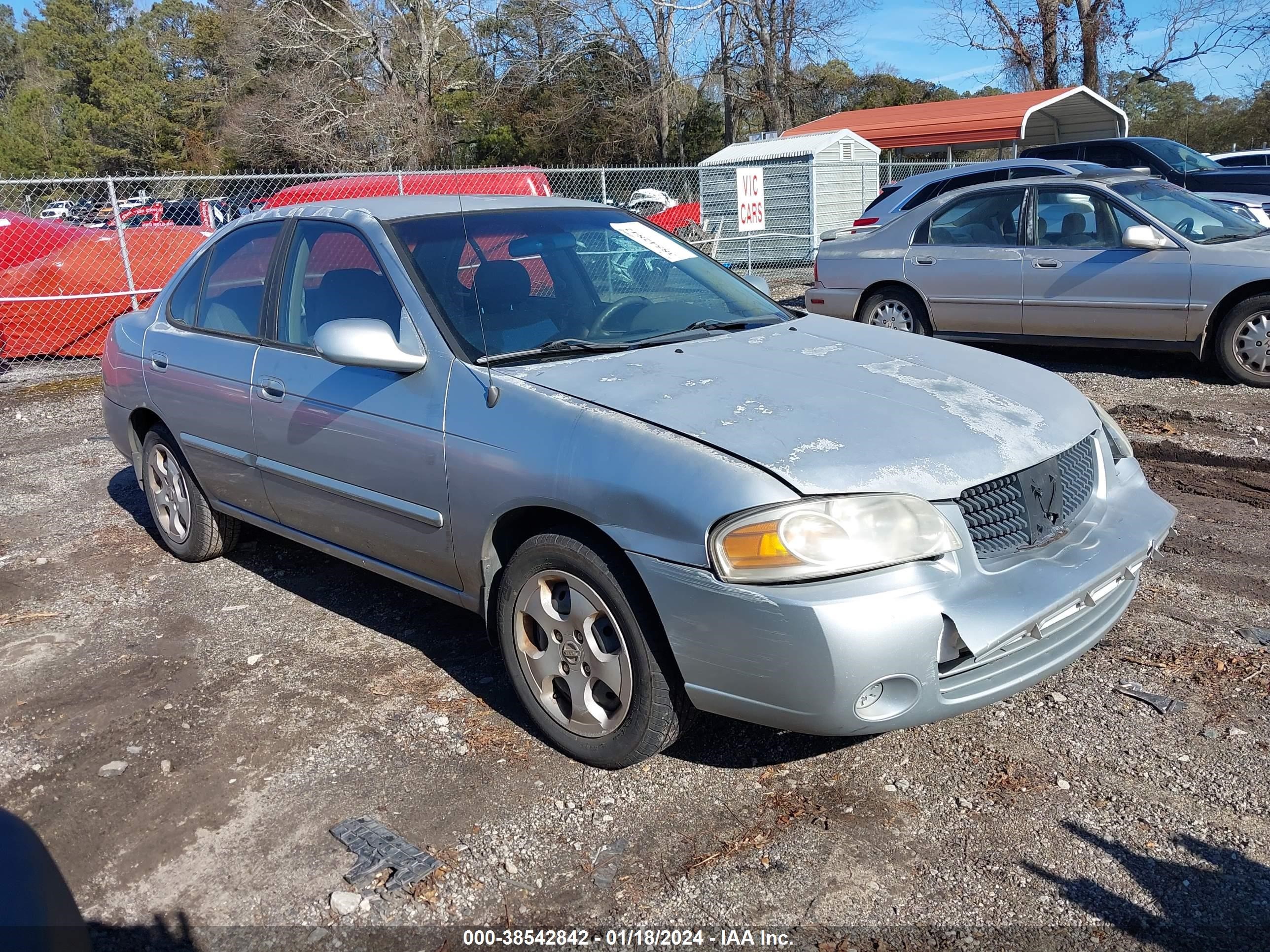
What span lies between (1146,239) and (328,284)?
6.39 m

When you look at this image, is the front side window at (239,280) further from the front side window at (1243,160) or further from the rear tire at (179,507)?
the front side window at (1243,160)

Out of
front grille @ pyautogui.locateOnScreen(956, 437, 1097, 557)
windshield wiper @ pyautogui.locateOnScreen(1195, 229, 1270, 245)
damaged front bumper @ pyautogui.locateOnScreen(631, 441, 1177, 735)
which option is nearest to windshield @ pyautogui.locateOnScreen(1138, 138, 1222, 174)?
windshield wiper @ pyautogui.locateOnScreen(1195, 229, 1270, 245)

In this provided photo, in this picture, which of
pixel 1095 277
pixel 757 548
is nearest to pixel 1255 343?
pixel 1095 277

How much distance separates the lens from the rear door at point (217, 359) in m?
4.61

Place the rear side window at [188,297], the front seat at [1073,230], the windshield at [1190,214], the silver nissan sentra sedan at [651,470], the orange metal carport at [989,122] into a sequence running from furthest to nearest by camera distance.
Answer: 1. the orange metal carport at [989,122]
2. the front seat at [1073,230]
3. the windshield at [1190,214]
4. the rear side window at [188,297]
5. the silver nissan sentra sedan at [651,470]

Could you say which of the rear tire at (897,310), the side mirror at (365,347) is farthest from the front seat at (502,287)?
the rear tire at (897,310)

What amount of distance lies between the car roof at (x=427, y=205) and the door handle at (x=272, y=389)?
0.73m

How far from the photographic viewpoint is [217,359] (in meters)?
4.73

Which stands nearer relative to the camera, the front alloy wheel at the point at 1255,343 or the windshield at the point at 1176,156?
the front alloy wheel at the point at 1255,343

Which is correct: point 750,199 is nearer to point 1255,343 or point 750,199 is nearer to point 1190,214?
point 1190,214

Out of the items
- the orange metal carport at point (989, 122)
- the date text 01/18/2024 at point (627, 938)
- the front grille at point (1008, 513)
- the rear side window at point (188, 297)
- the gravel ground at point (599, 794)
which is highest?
the orange metal carport at point (989, 122)

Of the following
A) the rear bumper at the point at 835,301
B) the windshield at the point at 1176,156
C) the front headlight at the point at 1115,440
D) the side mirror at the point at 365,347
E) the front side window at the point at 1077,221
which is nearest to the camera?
the side mirror at the point at 365,347

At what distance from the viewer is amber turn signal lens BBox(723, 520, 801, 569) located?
2.79m

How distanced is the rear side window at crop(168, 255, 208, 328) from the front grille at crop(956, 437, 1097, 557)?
12.3 feet
